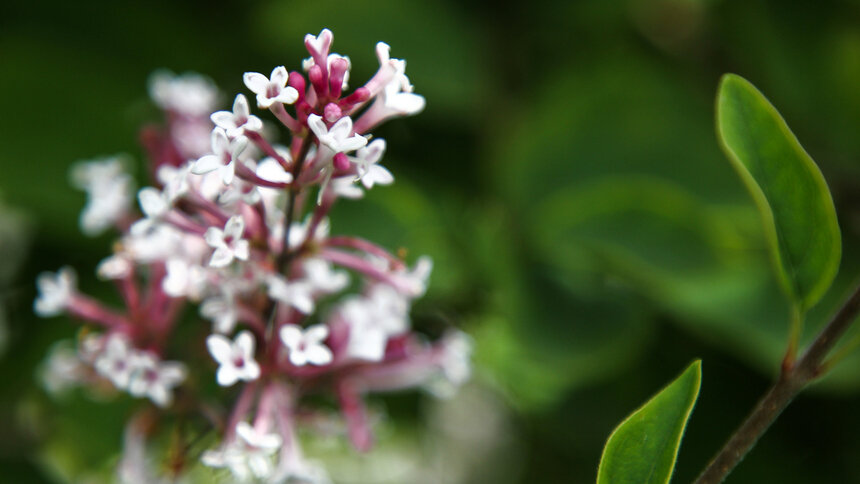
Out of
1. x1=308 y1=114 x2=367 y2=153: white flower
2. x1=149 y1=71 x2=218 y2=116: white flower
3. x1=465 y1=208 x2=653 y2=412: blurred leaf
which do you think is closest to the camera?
x1=308 y1=114 x2=367 y2=153: white flower

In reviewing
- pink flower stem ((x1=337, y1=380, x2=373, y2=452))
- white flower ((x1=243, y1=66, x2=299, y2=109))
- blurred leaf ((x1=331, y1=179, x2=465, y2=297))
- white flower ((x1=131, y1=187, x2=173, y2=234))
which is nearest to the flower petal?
white flower ((x1=243, y1=66, x2=299, y2=109))

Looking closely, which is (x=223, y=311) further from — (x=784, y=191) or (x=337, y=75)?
(x=784, y=191)

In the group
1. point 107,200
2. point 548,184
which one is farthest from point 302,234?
point 548,184

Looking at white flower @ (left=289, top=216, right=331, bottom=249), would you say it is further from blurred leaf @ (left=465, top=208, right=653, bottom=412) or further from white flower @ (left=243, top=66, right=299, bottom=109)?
blurred leaf @ (left=465, top=208, right=653, bottom=412)

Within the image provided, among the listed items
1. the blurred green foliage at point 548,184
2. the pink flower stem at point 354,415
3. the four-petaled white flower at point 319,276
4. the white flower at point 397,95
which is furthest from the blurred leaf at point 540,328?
the white flower at point 397,95

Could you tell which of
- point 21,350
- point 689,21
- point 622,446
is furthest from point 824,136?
point 21,350

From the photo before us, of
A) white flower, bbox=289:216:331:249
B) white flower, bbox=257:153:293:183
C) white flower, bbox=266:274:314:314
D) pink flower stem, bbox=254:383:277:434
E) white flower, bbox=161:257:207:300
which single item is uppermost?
white flower, bbox=257:153:293:183
